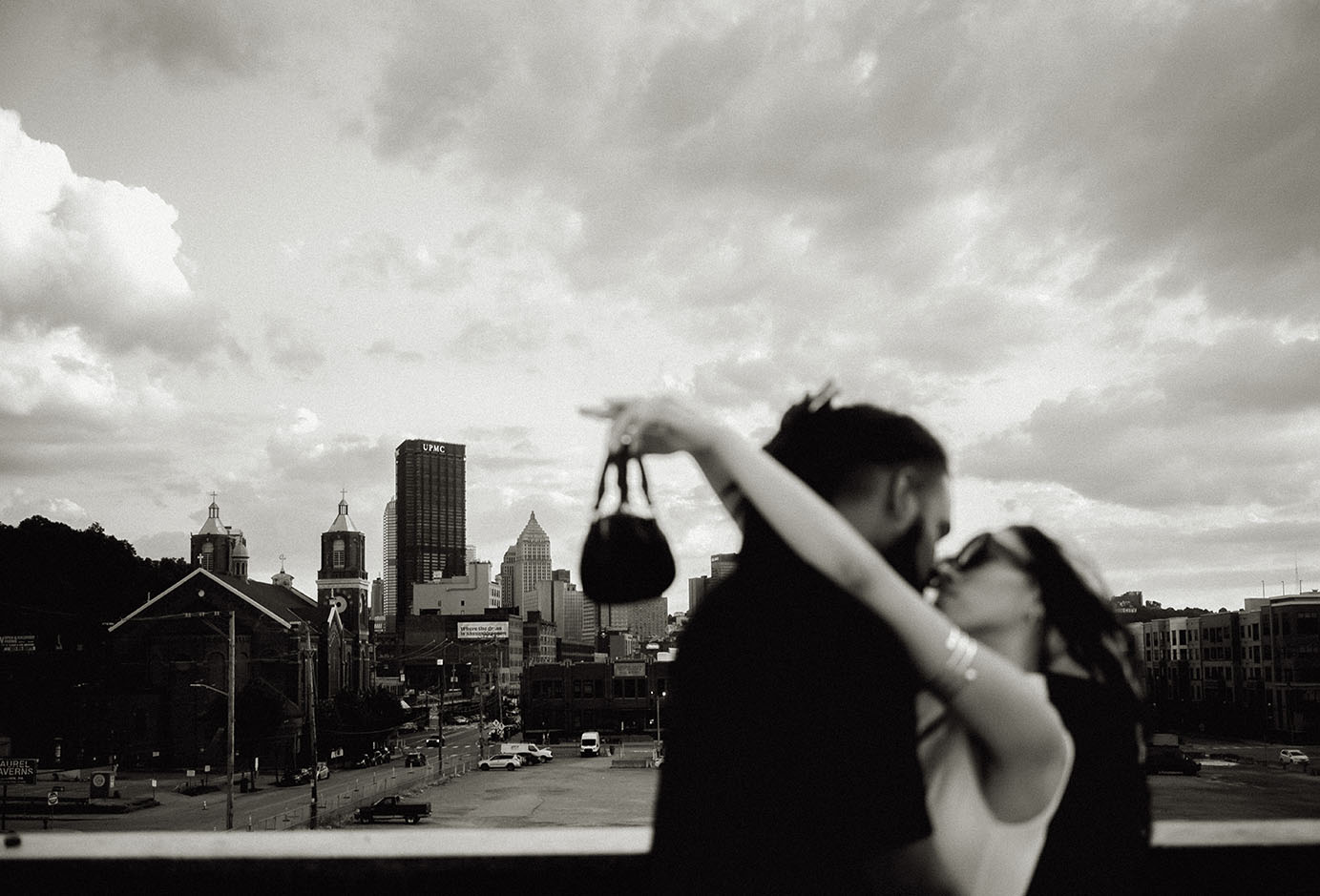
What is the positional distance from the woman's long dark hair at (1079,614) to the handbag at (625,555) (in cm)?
75

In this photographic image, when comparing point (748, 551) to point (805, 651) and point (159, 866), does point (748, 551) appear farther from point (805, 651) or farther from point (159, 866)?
point (159, 866)

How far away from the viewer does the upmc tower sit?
159750 mm

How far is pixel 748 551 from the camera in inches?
77.9

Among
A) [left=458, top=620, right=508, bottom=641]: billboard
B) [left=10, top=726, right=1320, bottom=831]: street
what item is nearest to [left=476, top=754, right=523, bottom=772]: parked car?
[left=10, top=726, right=1320, bottom=831]: street

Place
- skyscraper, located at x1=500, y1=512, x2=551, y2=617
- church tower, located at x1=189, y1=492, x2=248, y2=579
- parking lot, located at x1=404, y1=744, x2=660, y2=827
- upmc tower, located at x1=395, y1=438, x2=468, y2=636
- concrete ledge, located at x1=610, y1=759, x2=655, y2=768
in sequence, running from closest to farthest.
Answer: skyscraper, located at x1=500, y1=512, x2=551, y2=617 → parking lot, located at x1=404, y1=744, x2=660, y2=827 → concrete ledge, located at x1=610, y1=759, x2=655, y2=768 → church tower, located at x1=189, y1=492, x2=248, y2=579 → upmc tower, located at x1=395, y1=438, x2=468, y2=636

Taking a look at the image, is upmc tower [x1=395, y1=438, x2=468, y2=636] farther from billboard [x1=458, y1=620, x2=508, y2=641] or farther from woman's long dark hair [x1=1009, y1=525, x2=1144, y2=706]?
woman's long dark hair [x1=1009, y1=525, x2=1144, y2=706]

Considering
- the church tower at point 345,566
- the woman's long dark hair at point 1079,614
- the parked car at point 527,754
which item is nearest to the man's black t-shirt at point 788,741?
the woman's long dark hair at point 1079,614

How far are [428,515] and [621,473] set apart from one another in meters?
163

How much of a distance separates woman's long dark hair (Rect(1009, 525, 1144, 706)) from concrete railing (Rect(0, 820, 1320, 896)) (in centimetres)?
45

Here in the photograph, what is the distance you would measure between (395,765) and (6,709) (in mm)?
18778

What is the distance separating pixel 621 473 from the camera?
1990 millimetres

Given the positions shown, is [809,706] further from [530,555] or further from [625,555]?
[530,555]

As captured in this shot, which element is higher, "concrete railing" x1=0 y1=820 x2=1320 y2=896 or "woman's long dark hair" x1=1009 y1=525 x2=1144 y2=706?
"woman's long dark hair" x1=1009 y1=525 x2=1144 y2=706

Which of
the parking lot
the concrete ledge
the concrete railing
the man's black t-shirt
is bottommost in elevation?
the concrete ledge
